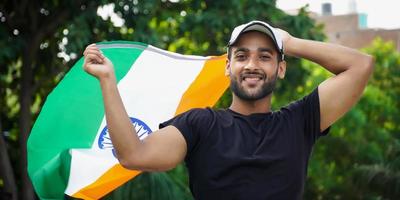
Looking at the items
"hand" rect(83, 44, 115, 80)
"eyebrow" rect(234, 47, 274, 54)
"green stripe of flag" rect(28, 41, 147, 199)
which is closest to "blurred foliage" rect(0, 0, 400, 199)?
"green stripe of flag" rect(28, 41, 147, 199)

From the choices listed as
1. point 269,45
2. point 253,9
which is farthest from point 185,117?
point 253,9

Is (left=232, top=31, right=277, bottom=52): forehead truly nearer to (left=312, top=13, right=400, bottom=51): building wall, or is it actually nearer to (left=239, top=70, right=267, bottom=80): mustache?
(left=239, top=70, right=267, bottom=80): mustache

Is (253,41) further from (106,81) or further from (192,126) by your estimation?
(106,81)

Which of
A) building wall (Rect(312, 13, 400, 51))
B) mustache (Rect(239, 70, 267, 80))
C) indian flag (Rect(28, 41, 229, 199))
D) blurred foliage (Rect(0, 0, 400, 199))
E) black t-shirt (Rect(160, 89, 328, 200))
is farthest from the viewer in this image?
building wall (Rect(312, 13, 400, 51))

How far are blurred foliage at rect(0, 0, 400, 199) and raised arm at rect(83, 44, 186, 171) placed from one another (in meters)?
3.44

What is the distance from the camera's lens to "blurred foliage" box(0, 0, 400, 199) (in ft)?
24.8

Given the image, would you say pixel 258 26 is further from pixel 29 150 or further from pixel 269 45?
pixel 29 150

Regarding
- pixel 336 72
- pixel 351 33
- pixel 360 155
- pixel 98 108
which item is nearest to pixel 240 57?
pixel 336 72

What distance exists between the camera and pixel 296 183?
2.55m

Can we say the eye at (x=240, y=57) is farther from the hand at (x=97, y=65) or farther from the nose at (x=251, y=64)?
the hand at (x=97, y=65)

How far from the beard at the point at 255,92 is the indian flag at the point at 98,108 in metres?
1.30

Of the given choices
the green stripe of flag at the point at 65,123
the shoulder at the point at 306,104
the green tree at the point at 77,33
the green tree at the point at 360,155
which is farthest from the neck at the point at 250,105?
the green tree at the point at 360,155

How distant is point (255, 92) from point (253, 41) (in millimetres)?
170

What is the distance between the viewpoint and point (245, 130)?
255cm
